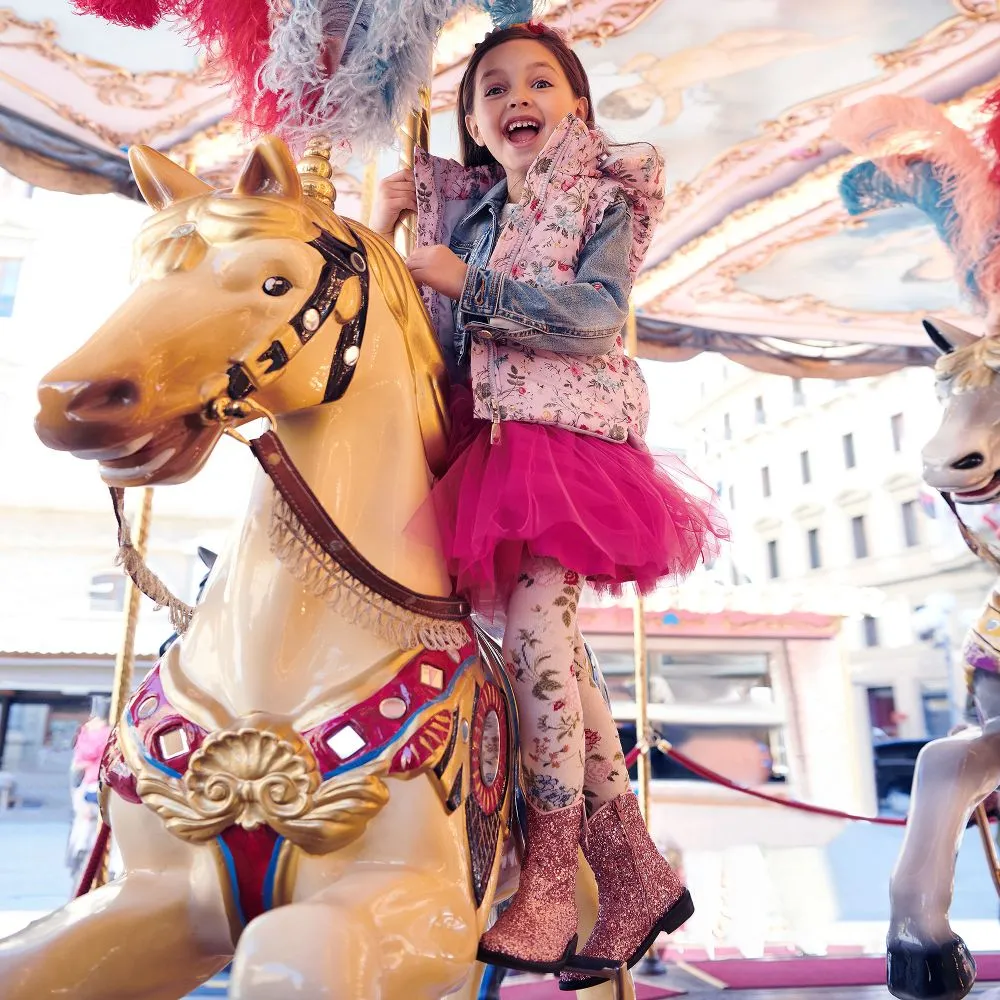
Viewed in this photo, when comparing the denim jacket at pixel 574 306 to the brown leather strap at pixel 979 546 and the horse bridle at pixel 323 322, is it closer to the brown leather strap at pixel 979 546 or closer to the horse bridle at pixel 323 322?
the horse bridle at pixel 323 322

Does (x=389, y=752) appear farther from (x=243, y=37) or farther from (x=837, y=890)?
(x=837, y=890)

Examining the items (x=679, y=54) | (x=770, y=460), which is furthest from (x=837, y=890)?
(x=770, y=460)

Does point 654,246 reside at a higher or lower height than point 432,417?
higher

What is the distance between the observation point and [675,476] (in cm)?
124

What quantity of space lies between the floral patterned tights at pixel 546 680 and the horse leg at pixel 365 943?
215 mm

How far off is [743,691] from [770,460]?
5198 mm

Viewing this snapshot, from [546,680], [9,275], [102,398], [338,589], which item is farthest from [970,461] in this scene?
[9,275]

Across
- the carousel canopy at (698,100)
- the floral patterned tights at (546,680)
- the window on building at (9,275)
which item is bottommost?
the floral patterned tights at (546,680)

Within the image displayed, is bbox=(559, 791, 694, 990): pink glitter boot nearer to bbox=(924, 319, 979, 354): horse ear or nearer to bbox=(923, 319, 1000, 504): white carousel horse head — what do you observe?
bbox=(923, 319, 1000, 504): white carousel horse head

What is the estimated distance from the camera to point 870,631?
9602 mm

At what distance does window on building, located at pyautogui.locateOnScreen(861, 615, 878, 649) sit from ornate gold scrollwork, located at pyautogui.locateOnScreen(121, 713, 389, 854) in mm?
9643

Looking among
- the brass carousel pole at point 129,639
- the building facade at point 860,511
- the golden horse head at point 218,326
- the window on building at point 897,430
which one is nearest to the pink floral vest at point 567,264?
the golden horse head at point 218,326

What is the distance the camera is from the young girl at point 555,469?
3.18 feet

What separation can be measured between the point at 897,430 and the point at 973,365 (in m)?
8.20
